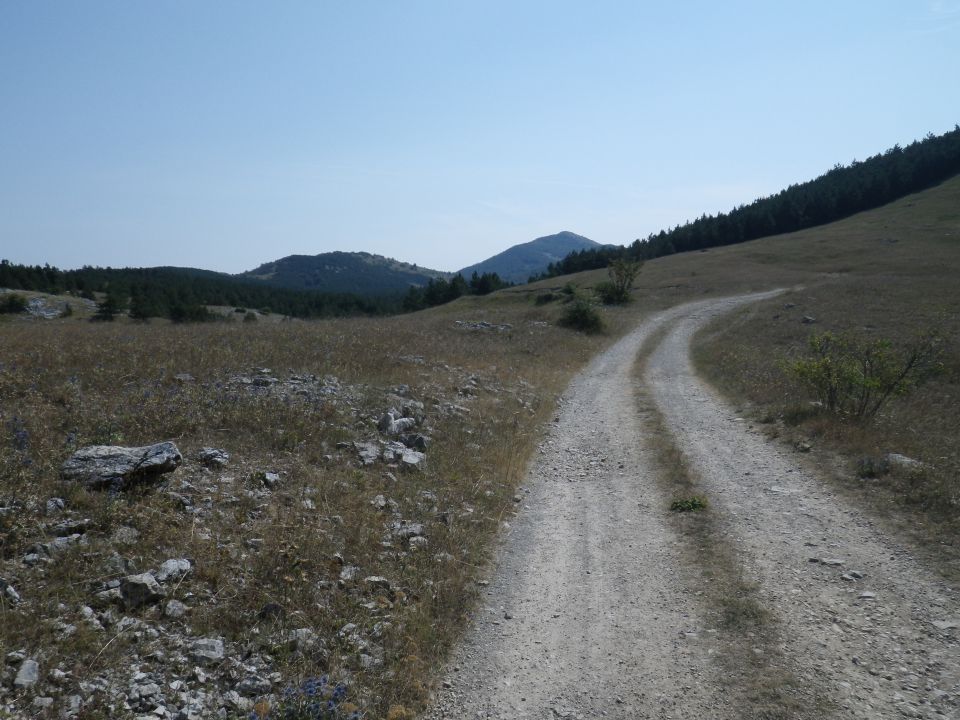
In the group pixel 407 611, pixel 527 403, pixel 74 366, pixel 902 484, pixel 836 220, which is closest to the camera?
pixel 407 611

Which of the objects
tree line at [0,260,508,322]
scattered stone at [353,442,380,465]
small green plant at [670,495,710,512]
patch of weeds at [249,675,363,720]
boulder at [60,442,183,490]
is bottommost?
small green plant at [670,495,710,512]

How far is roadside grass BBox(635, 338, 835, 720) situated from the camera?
4906 mm

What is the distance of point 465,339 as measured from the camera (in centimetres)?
3005

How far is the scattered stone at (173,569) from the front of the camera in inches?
232

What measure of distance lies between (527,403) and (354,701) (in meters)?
13.6

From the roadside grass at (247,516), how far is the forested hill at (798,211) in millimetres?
114303

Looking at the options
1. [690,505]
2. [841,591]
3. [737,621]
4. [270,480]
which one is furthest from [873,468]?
[270,480]

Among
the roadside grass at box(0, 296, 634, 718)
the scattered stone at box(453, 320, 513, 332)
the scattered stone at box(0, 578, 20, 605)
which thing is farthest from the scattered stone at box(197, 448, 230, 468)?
the scattered stone at box(453, 320, 513, 332)

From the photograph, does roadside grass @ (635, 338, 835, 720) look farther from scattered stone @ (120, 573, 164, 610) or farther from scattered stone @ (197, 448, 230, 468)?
scattered stone @ (197, 448, 230, 468)

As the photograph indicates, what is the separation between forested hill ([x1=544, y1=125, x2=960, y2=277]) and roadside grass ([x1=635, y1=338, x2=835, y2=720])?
116 meters

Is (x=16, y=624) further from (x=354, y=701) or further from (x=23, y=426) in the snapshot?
(x=23, y=426)

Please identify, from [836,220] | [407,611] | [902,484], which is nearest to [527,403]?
[902,484]

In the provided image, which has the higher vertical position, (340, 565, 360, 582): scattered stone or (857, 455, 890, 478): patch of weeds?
(340, 565, 360, 582): scattered stone

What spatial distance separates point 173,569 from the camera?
6000 millimetres
